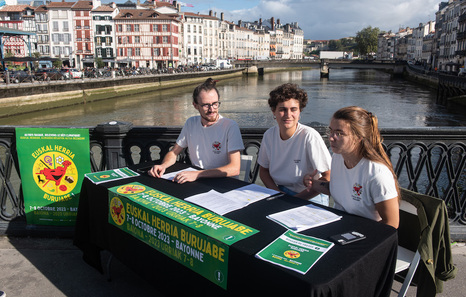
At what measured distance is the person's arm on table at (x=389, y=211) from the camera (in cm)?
207

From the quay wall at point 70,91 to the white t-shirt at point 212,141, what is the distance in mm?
23064

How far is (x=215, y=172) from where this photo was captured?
2.77 m

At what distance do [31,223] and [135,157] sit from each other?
8241 mm

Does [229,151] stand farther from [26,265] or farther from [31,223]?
[31,223]

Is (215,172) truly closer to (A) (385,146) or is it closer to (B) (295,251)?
(B) (295,251)

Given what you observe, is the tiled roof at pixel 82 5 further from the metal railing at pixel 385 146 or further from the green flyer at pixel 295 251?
the green flyer at pixel 295 251

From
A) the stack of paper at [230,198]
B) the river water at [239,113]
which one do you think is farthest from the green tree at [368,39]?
the stack of paper at [230,198]

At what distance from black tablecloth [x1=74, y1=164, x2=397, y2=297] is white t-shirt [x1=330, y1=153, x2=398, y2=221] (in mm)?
170

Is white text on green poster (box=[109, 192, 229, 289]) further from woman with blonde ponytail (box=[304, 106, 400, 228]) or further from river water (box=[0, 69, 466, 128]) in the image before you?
river water (box=[0, 69, 466, 128])

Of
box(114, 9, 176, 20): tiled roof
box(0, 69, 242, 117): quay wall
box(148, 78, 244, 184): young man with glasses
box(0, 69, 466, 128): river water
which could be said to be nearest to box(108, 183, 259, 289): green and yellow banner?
box(148, 78, 244, 184): young man with glasses

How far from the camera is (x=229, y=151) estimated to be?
2965 mm

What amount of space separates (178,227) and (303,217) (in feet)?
2.08

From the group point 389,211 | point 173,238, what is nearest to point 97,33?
point 173,238

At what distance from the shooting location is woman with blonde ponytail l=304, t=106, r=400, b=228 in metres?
2.09
